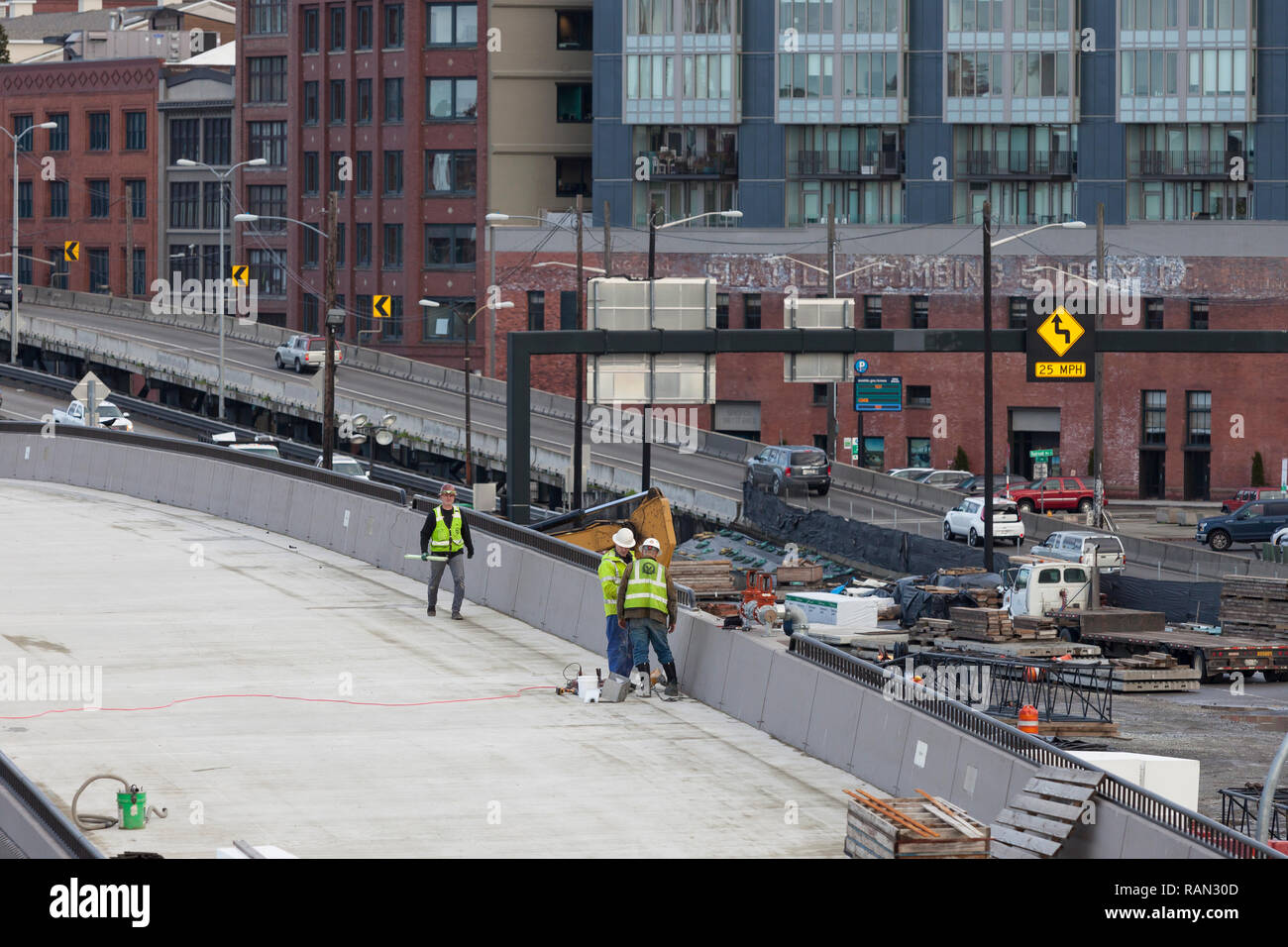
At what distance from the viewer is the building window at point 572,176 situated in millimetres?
102688

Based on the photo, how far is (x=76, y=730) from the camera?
21.5m

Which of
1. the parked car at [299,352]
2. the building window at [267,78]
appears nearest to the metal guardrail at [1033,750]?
the parked car at [299,352]

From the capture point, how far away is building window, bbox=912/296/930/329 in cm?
9262

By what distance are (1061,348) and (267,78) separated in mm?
70816

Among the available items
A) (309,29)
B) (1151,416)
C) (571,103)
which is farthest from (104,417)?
(1151,416)

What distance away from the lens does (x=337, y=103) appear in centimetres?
10406

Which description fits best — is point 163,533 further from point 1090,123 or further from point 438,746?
point 1090,123

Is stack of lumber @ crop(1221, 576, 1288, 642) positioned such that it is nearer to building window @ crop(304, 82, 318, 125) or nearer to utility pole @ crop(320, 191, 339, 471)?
utility pole @ crop(320, 191, 339, 471)

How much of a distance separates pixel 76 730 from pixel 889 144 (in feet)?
255

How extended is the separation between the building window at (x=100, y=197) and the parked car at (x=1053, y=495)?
61215 mm

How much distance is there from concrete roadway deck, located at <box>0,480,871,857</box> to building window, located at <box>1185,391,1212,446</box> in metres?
61.9

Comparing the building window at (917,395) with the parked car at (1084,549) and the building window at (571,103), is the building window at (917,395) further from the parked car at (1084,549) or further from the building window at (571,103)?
the parked car at (1084,549)

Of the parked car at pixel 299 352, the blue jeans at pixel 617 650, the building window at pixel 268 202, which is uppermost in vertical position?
the building window at pixel 268 202

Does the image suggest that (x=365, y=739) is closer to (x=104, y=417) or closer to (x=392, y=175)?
(x=104, y=417)
